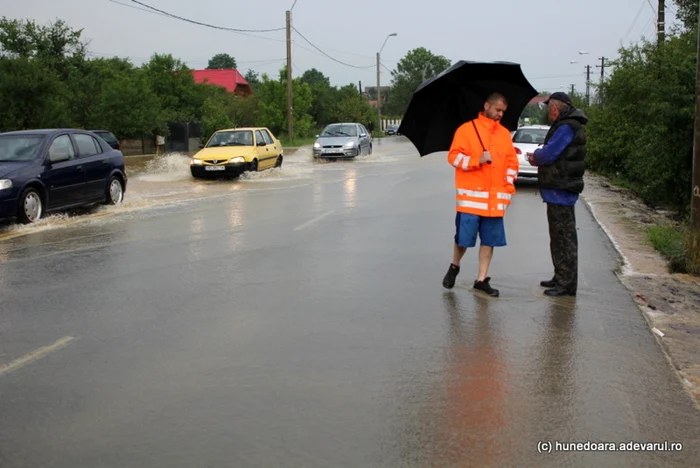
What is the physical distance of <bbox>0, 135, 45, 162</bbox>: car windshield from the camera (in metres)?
13.1

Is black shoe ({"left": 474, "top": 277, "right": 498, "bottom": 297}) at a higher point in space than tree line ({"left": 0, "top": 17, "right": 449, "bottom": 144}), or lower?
lower

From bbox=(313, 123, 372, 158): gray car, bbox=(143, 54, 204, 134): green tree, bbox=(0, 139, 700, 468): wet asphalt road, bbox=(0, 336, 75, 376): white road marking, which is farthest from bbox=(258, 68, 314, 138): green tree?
bbox=(0, 336, 75, 376): white road marking

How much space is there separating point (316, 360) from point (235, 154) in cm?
1733

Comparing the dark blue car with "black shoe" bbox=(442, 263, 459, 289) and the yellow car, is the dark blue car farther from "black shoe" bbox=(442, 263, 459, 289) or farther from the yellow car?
"black shoe" bbox=(442, 263, 459, 289)

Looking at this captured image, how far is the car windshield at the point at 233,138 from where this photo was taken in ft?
76.9

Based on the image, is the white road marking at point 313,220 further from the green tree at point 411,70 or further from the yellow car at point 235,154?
the green tree at point 411,70

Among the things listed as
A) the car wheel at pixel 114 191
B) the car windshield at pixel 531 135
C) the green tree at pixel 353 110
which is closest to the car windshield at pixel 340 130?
the car windshield at pixel 531 135

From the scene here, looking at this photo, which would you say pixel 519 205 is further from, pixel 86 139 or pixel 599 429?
pixel 599 429

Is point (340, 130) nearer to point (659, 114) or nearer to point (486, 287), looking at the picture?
point (659, 114)

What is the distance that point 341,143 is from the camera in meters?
32.1

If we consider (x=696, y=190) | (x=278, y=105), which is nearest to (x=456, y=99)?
(x=696, y=190)

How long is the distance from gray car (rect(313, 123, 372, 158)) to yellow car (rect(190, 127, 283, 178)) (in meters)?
7.09

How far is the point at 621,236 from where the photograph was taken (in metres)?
11.8

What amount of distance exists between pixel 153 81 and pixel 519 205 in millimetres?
31082
